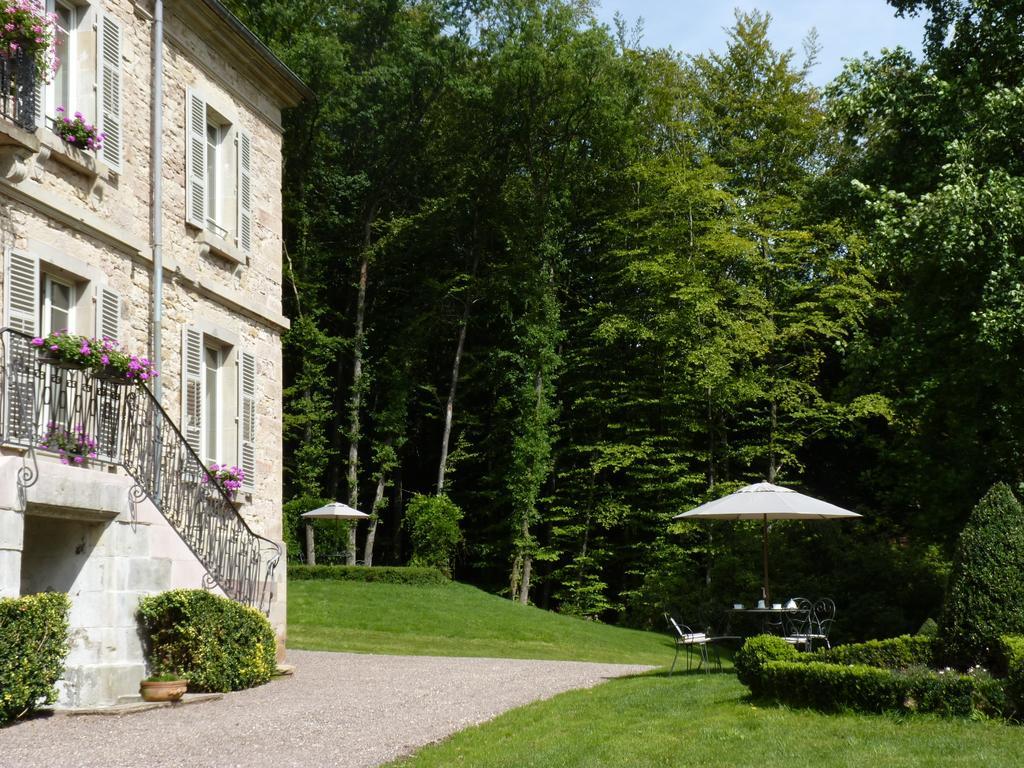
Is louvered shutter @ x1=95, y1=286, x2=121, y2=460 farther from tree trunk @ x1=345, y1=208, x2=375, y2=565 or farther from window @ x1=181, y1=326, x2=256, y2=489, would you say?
tree trunk @ x1=345, y1=208, x2=375, y2=565

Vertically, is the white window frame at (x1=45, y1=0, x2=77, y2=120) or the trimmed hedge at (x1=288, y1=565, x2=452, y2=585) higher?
the white window frame at (x1=45, y1=0, x2=77, y2=120)

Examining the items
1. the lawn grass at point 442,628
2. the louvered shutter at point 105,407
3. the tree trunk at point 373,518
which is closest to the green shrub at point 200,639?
the louvered shutter at point 105,407

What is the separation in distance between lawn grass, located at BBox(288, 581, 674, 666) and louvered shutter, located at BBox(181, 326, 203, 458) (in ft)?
20.5

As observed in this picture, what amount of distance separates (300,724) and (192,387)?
5.44 metres

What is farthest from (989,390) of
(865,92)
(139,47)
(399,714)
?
(139,47)

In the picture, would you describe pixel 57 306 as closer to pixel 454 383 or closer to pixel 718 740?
pixel 718 740

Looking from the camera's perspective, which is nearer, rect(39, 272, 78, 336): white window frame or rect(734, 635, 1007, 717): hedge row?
rect(734, 635, 1007, 717): hedge row

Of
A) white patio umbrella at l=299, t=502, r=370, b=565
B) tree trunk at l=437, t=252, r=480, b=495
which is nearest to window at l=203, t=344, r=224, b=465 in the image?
white patio umbrella at l=299, t=502, r=370, b=565

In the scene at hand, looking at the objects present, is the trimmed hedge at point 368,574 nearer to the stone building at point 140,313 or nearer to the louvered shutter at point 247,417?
the stone building at point 140,313

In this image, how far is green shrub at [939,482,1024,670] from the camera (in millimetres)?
10359

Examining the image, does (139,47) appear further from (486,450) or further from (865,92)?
(486,450)

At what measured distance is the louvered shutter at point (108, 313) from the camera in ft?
39.1

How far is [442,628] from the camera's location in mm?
22422

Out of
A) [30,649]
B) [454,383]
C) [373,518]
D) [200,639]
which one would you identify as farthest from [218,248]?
[454,383]
